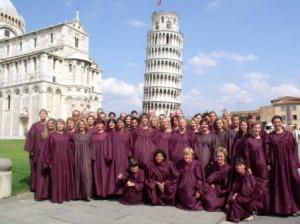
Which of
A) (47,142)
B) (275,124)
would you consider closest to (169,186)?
(275,124)

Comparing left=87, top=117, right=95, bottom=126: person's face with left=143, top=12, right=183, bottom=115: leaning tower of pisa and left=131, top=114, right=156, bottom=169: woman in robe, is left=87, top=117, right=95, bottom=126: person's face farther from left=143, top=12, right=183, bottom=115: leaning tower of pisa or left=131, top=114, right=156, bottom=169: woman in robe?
left=143, top=12, right=183, bottom=115: leaning tower of pisa

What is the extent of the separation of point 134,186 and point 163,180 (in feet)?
2.23

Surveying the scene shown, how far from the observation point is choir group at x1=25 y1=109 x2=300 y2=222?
22.7 feet

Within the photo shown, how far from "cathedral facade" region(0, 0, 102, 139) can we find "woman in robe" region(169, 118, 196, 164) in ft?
136

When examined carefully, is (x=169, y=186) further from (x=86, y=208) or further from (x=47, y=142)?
(x=47, y=142)

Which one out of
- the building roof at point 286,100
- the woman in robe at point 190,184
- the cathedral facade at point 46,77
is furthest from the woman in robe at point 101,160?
the building roof at point 286,100

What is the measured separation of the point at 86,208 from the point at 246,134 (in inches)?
157

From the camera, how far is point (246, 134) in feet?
25.0

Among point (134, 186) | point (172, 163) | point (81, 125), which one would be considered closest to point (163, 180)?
point (172, 163)

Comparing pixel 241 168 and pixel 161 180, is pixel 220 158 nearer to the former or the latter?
pixel 241 168

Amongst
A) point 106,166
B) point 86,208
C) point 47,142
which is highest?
point 47,142

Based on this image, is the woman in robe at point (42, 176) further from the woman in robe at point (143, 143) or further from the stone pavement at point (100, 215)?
the woman in robe at point (143, 143)

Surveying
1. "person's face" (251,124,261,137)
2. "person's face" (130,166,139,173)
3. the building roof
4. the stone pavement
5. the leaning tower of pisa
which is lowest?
the stone pavement

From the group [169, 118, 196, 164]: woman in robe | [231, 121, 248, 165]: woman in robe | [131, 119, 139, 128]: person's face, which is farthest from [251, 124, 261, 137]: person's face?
[131, 119, 139, 128]: person's face
